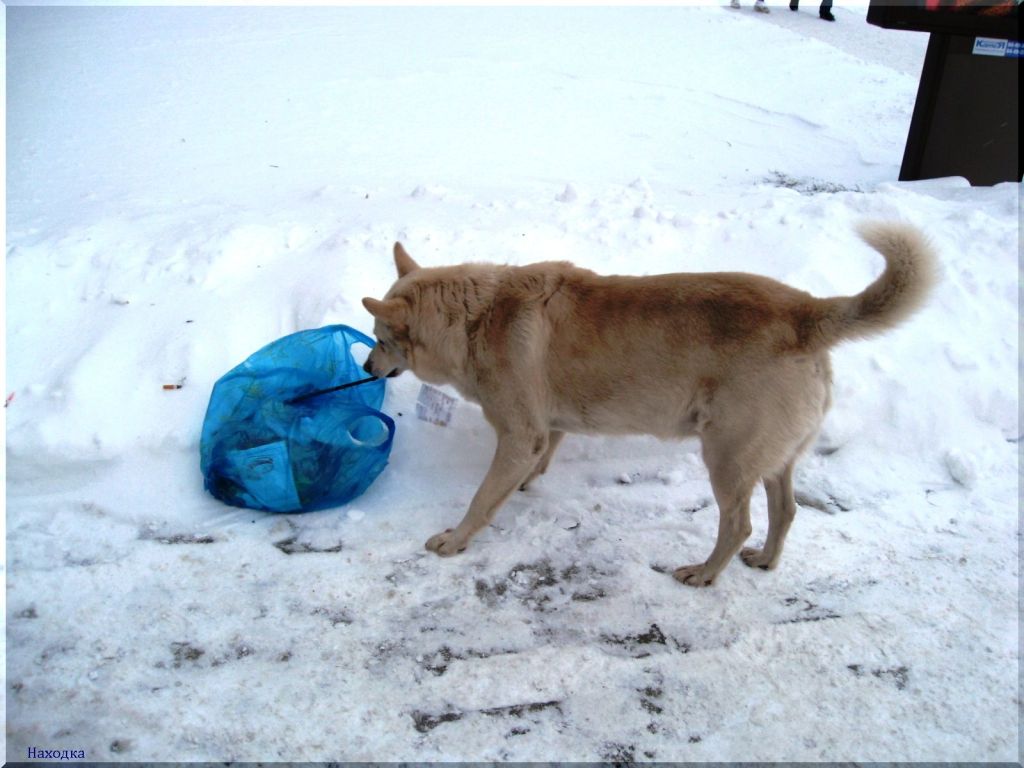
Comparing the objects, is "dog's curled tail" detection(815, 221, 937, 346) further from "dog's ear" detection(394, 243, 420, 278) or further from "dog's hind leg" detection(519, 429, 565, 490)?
"dog's ear" detection(394, 243, 420, 278)

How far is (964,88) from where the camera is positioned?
6477mm

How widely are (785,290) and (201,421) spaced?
3.12m

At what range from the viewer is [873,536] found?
353cm

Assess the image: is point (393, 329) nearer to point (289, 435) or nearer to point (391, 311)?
point (391, 311)

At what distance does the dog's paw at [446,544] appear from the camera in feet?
11.2

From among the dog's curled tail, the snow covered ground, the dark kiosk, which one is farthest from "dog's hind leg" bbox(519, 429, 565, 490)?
the dark kiosk

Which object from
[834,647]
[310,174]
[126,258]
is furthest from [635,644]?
[310,174]

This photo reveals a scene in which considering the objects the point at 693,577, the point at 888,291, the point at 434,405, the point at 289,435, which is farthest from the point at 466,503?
the point at 888,291

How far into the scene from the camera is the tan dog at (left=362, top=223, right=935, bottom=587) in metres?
2.90

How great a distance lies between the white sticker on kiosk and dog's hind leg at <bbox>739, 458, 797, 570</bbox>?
174 cm

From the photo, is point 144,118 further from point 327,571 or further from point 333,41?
point 327,571

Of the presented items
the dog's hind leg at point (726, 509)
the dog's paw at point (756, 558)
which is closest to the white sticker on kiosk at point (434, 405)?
the dog's hind leg at point (726, 509)

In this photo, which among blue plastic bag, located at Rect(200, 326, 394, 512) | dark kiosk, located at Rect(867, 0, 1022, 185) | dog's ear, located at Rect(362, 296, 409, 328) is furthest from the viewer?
dark kiosk, located at Rect(867, 0, 1022, 185)

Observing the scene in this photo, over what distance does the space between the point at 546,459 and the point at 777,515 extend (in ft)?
4.08
